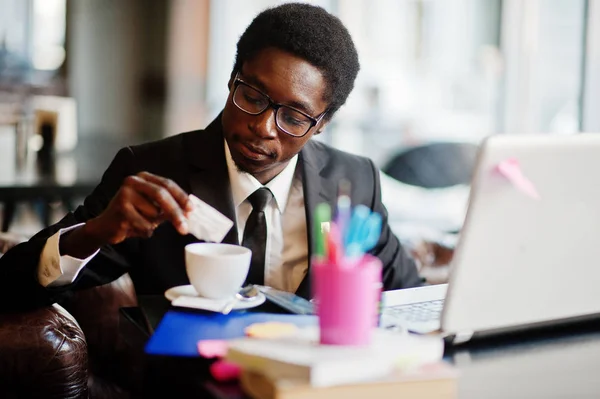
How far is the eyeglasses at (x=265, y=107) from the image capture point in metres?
1.45

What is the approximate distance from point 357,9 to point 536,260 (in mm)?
4581

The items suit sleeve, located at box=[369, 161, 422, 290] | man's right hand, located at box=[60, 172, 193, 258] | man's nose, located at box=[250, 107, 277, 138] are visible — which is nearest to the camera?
man's right hand, located at box=[60, 172, 193, 258]

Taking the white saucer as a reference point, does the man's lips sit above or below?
above

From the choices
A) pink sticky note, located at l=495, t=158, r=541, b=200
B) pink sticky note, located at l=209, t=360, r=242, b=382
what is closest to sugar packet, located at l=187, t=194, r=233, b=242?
pink sticky note, located at l=209, t=360, r=242, b=382

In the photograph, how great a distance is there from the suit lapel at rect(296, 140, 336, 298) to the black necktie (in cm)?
9

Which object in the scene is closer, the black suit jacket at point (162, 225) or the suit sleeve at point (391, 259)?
the black suit jacket at point (162, 225)

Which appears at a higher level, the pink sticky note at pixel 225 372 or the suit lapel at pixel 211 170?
the suit lapel at pixel 211 170

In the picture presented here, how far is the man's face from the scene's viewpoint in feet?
4.75

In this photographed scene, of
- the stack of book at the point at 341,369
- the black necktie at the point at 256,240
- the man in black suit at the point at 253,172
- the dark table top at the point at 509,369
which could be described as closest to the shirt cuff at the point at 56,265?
the man in black suit at the point at 253,172

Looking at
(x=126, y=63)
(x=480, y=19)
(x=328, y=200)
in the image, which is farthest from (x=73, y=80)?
(x=328, y=200)

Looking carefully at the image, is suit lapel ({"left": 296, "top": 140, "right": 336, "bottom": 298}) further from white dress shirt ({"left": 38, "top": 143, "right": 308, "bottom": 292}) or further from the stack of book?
the stack of book

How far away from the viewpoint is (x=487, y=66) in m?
4.70

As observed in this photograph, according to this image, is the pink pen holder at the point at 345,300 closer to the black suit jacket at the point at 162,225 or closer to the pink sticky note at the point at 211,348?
the pink sticky note at the point at 211,348

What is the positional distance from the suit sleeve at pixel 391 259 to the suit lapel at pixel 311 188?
0.14 metres
